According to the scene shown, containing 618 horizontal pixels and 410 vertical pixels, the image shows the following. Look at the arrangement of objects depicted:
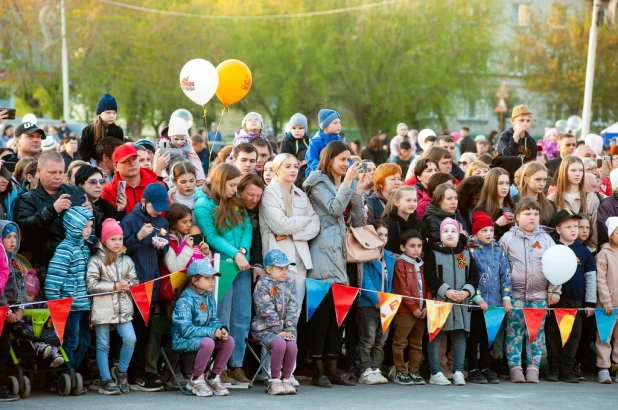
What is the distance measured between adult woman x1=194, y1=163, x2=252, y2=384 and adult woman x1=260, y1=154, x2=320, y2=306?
240 mm

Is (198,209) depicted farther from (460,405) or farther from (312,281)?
(460,405)

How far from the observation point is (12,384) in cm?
876

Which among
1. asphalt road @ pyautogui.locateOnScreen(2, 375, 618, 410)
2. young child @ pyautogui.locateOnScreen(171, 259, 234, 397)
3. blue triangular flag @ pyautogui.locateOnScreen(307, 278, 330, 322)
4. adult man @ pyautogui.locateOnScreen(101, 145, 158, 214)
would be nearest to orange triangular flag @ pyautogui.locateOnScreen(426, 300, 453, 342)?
asphalt road @ pyautogui.locateOnScreen(2, 375, 618, 410)

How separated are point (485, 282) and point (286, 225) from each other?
2.22m

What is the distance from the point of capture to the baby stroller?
28.8 feet

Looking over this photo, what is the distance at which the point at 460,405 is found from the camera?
30.0 feet

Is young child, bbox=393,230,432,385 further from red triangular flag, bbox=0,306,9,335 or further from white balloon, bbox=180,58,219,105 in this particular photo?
white balloon, bbox=180,58,219,105

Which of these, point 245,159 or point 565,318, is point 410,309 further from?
point 245,159

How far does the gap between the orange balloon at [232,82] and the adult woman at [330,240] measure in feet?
14.7

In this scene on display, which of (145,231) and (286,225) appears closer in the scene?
(145,231)

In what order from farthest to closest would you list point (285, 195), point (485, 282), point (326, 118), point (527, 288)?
point (326, 118)
point (527, 288)
point (485, 282)
point (285, 195)

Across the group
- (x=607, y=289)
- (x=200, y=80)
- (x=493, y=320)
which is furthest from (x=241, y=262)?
(x=200, y=80)

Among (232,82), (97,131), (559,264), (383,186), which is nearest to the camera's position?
(559,264)

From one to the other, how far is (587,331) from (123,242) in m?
5.12
